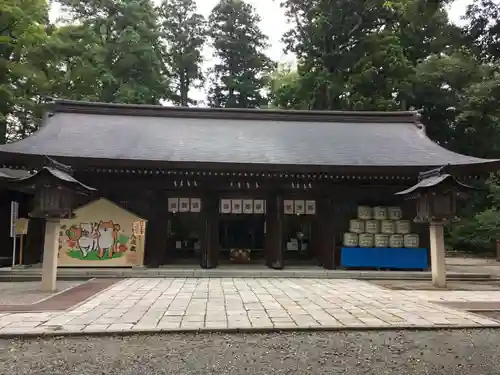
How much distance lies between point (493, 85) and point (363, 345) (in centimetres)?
1230

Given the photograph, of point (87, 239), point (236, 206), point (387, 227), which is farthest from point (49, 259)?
point (387, 227)

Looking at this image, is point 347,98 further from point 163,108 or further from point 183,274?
point 183,274

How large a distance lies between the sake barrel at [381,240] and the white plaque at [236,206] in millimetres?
4054

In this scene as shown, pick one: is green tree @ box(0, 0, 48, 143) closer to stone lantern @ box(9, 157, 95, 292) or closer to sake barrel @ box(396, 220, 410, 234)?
stone lantern @ box(9, 157, 95, 292)

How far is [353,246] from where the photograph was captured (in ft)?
40.6

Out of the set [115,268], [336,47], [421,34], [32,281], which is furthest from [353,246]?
[421,34]

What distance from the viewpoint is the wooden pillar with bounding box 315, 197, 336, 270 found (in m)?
12.5

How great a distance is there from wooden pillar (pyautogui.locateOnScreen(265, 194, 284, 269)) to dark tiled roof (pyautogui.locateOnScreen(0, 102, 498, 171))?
1.31 meters

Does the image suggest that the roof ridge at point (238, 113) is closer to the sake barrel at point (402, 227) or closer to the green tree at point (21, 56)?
the green tree at point (21, 56)

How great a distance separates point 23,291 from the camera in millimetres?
8680

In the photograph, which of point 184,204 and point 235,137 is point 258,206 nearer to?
point 184,204

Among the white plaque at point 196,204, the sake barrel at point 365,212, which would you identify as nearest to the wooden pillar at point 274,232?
the white plaque at point 196,204

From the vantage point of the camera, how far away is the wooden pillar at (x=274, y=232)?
1227 cm

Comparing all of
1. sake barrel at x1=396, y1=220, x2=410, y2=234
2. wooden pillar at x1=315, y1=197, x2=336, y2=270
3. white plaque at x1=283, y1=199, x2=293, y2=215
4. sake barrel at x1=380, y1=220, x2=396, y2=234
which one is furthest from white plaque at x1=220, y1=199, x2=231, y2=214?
sake barrel at x1=396, y1=220, x2=410, y2=234
